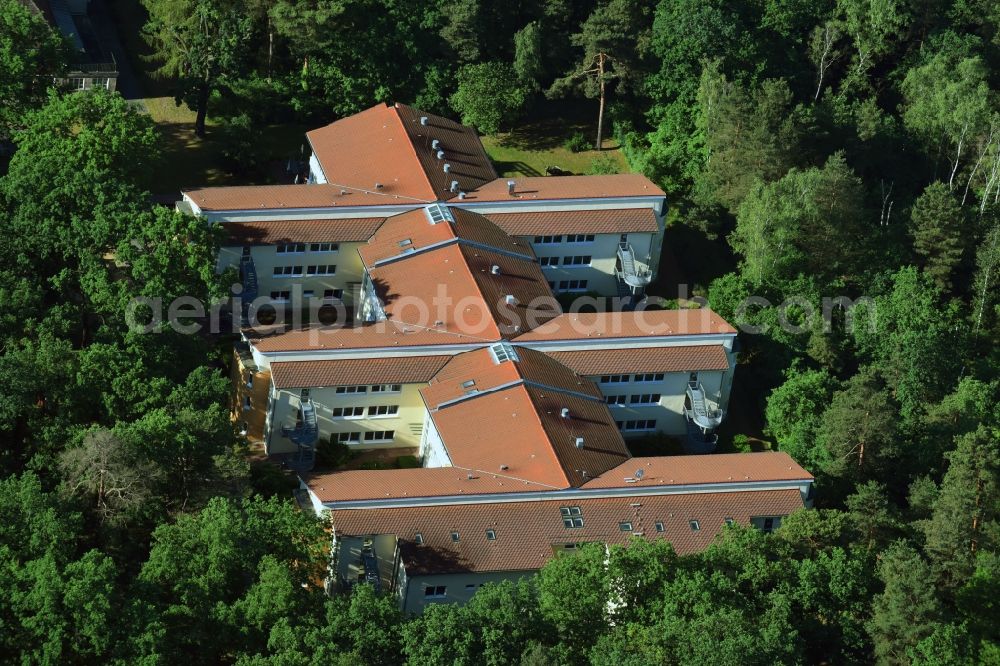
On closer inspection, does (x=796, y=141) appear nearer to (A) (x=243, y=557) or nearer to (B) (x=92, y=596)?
(A) (x=243, y=557)

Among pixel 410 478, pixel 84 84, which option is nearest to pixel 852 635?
pixel 410 478

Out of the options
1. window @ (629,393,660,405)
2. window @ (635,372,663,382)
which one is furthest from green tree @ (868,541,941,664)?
window @ (629,393,660,405)

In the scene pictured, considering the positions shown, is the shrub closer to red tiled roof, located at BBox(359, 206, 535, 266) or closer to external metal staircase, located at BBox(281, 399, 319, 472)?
red tiled roof, located at BBox(359, 206, 535, 266)

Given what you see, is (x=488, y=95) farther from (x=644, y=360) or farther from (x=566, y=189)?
(x=644, y=360)

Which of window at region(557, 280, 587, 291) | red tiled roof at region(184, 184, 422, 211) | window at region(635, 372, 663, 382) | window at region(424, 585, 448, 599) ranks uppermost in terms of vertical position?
red tiled roof at region(184, 184, 422, 211)

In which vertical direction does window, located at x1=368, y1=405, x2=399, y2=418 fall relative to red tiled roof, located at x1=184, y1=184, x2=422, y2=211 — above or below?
below

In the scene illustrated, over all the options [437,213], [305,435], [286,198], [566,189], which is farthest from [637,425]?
[286,198]

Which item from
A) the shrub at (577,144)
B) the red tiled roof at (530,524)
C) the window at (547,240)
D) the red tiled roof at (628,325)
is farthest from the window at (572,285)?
the red tiled roof at (530,524)
